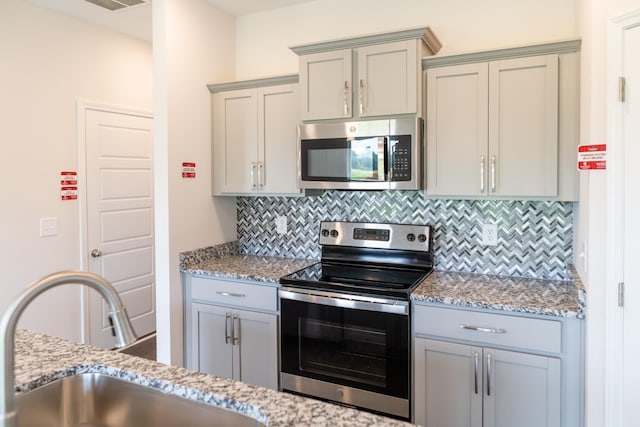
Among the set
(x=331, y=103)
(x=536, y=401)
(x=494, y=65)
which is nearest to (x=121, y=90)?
(x=331, y=103)

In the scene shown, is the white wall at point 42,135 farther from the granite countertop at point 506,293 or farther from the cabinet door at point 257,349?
the granite countertop at point 506,293

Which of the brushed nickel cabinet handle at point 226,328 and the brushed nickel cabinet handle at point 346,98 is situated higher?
the brushed nickel cabinet handle at point 346,98

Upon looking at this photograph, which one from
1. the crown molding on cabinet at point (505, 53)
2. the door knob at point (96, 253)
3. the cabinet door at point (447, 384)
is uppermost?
the crown molding on cabinet at point (505, 53)

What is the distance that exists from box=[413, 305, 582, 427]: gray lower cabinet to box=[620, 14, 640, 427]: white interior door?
253mm

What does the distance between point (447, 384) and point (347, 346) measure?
54 cm

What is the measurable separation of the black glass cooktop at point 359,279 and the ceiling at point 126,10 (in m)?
1.85

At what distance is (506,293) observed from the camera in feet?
7.76

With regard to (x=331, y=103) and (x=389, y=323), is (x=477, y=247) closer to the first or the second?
(x=389, y=323)

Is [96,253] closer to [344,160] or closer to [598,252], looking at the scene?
[344,160]

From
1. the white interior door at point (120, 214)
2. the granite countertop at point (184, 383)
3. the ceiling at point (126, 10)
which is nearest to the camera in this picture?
the granite countertop at point (184, 383)

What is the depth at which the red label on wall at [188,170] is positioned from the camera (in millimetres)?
3073

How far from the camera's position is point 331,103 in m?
2.79

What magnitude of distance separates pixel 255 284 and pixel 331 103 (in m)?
1.16

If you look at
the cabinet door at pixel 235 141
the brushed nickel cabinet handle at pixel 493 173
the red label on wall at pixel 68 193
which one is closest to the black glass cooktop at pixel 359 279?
the brushed nickel cabinet handle at pixel 493 173
